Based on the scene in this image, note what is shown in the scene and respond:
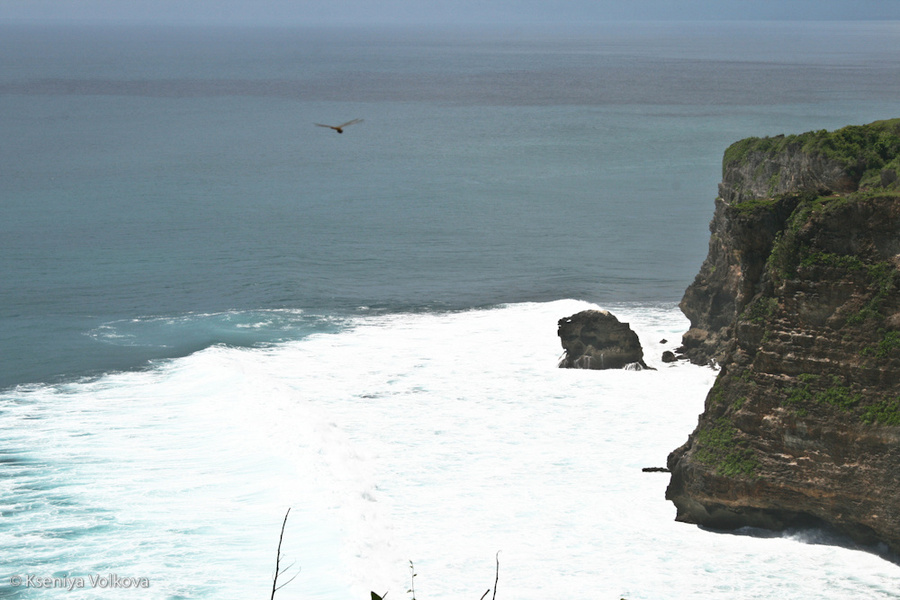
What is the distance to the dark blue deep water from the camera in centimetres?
4422

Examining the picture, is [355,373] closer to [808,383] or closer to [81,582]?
[81,582]

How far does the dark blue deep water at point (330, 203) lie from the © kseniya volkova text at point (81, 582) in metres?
15.0

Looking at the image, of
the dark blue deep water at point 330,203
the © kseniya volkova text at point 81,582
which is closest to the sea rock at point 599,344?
the dark blue deep water at point 330,203

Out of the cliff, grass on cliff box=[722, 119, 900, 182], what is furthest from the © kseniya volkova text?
grass on cliff box=[722, 119, 900, 182]

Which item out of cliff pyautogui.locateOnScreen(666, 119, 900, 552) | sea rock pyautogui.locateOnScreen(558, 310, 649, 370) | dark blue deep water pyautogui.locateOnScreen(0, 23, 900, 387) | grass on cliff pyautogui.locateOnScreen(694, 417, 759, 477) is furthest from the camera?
dark blue deep water pyautogui.locateOnScreen(0, 23, 900, 387)

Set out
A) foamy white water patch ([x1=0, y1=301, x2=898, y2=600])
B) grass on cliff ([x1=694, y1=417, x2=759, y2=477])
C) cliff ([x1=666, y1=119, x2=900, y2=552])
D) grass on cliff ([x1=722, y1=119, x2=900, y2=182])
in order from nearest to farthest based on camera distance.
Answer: cliff ([x1=666, y1=119, x2=900, y2=552]) → foamy white water patch ([x1=0, y1=301, x2=898, y2=600]) → grass on cliff ([x1=694, y1=417, x2=759, y2=477]) → grass on cliff ([x1=722, y1=119, x2=900, y2=182])

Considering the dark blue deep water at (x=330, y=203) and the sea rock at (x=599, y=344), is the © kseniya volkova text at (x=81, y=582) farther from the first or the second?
the sea rock at (x=599, y=344)

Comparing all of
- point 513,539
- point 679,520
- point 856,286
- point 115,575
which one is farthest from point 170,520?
point 856,286

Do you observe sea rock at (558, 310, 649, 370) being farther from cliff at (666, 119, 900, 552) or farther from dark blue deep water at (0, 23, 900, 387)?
dark blue deep water at (0, 23, 900, 387)

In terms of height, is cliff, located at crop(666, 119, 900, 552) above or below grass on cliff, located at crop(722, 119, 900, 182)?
below

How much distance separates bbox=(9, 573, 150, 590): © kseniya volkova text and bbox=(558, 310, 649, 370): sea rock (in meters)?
17.2

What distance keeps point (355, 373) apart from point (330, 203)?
3488cm

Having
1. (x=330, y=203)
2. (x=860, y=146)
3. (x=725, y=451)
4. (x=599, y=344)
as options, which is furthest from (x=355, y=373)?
(x=330, y=203)
